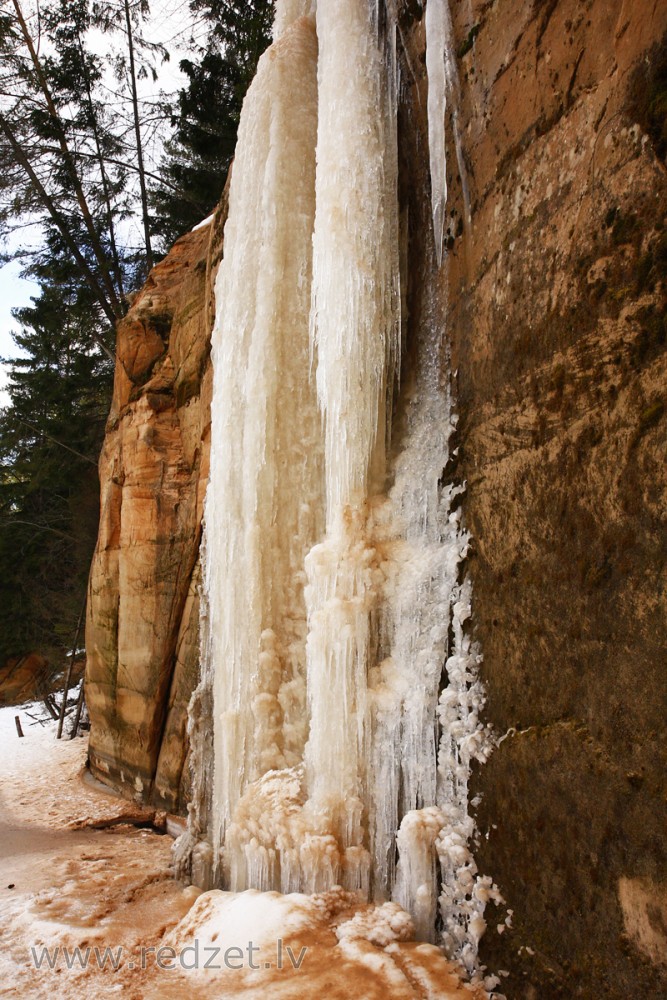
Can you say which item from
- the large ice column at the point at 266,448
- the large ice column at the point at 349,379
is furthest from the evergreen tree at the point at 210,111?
the large ice column at the point at 349,379

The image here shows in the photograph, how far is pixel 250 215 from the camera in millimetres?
4254

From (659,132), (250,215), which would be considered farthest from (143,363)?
(659,132)

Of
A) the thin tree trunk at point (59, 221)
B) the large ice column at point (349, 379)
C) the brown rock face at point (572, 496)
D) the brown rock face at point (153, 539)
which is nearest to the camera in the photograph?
the brown rock face at point (572, 496)

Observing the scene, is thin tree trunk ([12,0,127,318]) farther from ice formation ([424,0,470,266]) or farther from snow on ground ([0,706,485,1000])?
snow on ground ([0,706,485,1000])

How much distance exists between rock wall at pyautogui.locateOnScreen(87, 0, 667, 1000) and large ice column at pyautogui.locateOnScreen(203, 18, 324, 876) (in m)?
0.93

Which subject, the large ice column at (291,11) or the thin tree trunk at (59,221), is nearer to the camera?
the large ice column at (291,11)

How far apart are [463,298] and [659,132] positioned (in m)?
1.08

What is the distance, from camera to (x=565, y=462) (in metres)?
2.20

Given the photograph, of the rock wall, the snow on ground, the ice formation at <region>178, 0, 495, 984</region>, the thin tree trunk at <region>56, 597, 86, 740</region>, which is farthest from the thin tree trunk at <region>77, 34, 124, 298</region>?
the snow on ground

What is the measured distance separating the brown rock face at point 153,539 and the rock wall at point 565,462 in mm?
3220

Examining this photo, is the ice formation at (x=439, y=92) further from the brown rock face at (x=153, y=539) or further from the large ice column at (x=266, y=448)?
the brown rock face at (x=153, y=539)

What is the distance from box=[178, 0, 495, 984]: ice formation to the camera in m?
2.65

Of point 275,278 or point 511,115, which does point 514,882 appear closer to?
point 511,115

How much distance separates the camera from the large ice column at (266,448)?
11.4ft
